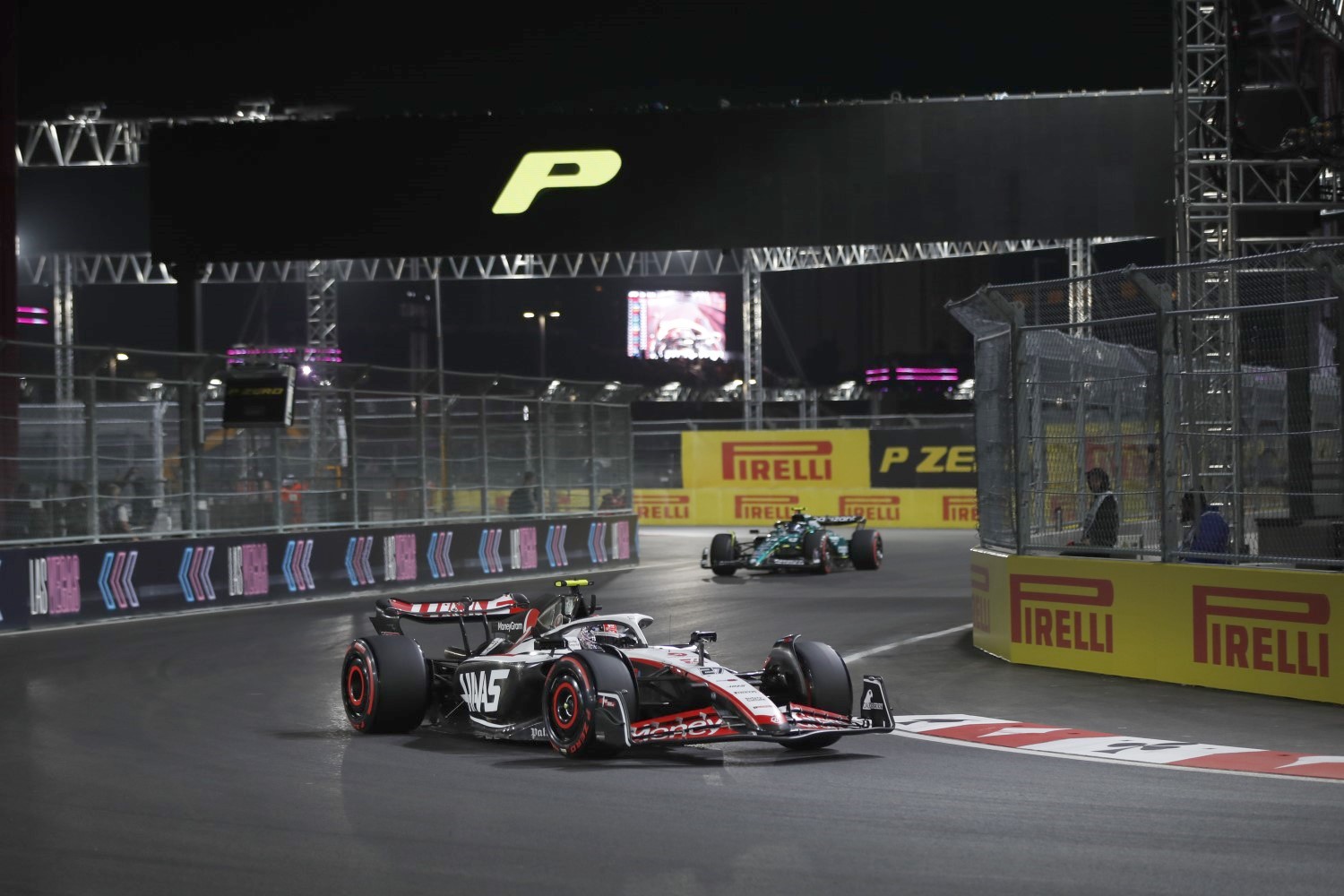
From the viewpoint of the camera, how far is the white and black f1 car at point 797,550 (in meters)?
23.8

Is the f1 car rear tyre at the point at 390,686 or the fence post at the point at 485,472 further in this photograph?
the fence post at the point at 485,472

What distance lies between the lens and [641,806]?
7.35m

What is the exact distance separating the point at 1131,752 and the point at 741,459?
31.2m

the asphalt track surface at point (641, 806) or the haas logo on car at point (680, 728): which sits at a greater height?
the haas logo on car at point (680, 728)

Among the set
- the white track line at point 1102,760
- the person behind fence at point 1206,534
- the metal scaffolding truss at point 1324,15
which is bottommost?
the white track line at point 1102,760

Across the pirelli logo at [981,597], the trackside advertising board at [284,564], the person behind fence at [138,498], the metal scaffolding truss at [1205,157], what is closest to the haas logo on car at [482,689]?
the pirelli logo at [981,597]

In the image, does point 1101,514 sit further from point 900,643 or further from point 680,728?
point 680,728

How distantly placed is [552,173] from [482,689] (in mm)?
18130

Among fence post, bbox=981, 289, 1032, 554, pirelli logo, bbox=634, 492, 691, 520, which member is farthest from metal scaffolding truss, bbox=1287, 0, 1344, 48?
pirelli logo, bbox=634, 492, 691, 520

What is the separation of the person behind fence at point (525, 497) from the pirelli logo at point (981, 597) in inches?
465

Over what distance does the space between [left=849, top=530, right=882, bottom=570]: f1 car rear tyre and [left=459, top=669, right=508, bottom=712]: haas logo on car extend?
15.7 metres

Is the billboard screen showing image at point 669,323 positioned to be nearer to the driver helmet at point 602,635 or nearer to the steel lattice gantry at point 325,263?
the steel lattice gantry at point 325,263

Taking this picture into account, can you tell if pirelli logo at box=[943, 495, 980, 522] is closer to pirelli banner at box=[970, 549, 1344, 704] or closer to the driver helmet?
pirelli banner at box=[970, 549, 1344, 704]

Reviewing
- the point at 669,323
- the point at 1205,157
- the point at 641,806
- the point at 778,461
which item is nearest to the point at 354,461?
the point at 1205,157
